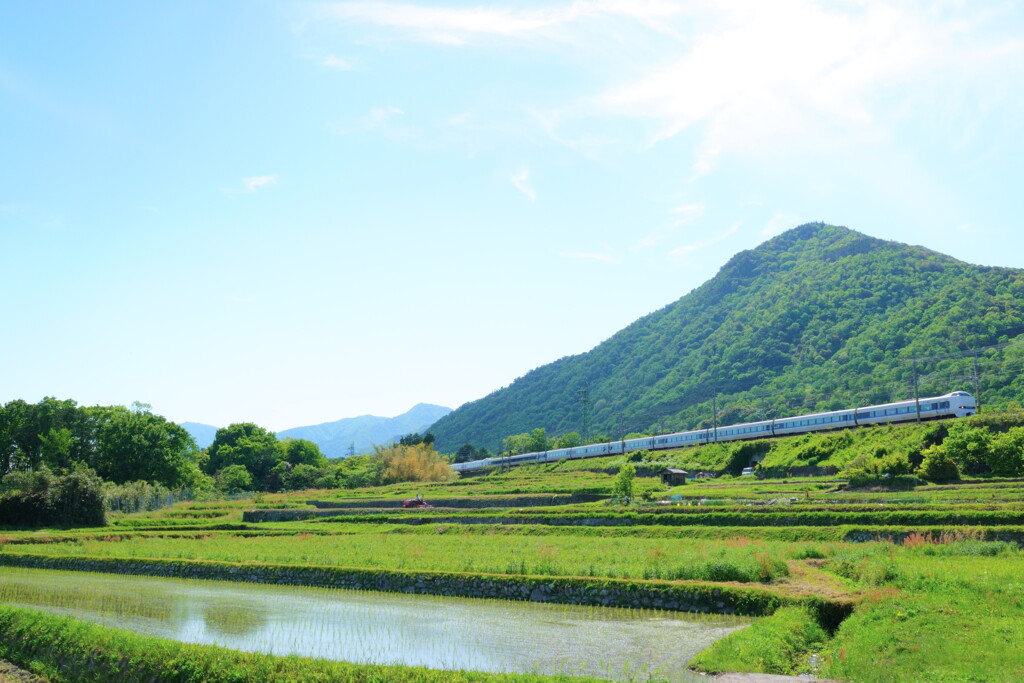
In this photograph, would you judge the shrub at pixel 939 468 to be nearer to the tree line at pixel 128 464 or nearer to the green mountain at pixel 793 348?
the green mountain at pixel 793 348

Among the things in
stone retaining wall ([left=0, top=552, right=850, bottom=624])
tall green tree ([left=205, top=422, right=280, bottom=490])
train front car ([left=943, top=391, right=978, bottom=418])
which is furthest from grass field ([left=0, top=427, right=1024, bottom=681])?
tall green tree ([left=205, top=422, right=280, bottom=490])

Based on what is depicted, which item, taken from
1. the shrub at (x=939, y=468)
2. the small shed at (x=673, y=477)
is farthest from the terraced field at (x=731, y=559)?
the small shed at (x=673, y=477)

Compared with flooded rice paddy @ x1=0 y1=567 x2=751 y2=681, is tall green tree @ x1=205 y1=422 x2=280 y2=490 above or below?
above

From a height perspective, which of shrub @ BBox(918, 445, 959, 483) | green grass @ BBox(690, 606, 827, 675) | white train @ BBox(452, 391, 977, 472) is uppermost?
white train @ BBox(452, 391, 977, 472)

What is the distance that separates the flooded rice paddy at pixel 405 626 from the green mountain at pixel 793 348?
143 feet

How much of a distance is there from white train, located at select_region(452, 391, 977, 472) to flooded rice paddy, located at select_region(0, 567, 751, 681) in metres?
37.7

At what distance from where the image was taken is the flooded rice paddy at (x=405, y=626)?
11805 mm

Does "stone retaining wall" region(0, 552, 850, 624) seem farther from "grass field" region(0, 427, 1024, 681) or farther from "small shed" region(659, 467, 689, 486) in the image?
"small shed" region(659, 467, 689, 486)

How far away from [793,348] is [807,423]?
61207 mm

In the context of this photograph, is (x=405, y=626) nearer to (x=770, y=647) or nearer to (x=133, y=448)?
(x=770, y=647)

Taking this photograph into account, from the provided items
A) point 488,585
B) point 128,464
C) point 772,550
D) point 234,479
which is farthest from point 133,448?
point 772,550

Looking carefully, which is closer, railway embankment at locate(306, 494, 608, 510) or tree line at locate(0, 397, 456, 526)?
tree line at locate(0, 397, 456, 526)

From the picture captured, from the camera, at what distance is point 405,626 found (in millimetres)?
14562

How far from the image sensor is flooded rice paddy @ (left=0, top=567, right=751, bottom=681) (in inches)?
465
